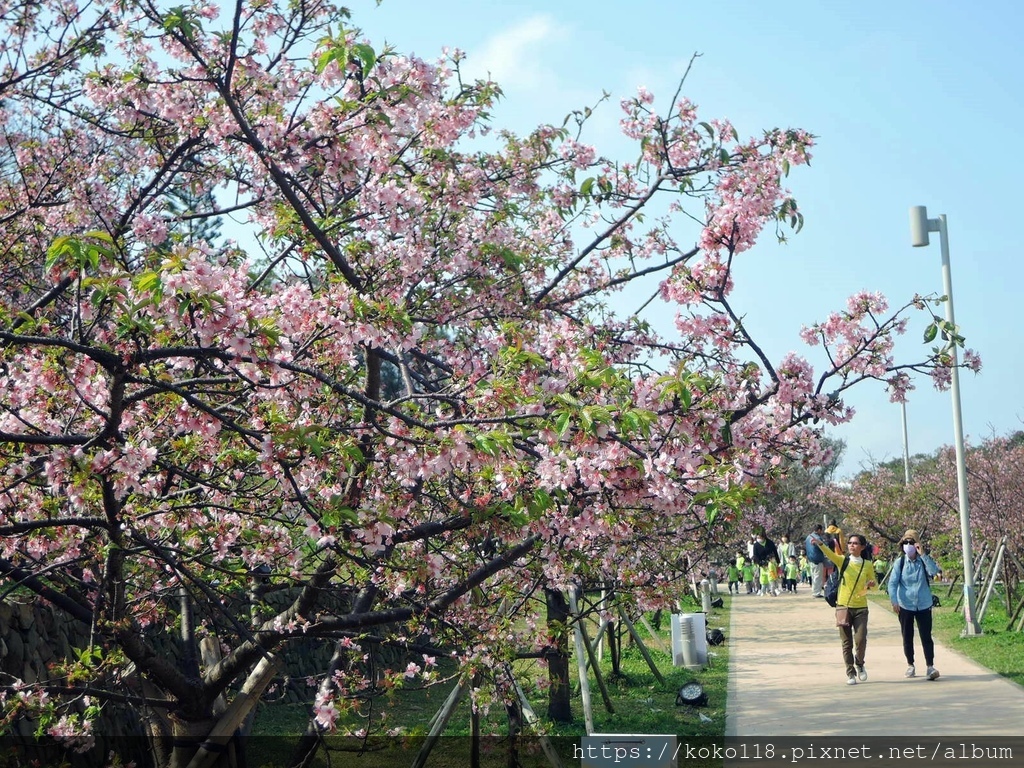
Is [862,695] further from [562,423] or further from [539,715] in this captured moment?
[562,423]

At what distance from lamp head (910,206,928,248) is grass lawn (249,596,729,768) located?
6.90 meters

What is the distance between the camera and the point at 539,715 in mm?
10367

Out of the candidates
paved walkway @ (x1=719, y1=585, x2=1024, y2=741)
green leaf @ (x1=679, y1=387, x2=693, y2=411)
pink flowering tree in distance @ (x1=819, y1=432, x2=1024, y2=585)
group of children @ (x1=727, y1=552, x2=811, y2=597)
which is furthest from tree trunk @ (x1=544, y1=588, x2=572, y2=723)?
group of children @ (x1=727, y1=552, x2=811, y2=597)

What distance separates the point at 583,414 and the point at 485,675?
2.86m

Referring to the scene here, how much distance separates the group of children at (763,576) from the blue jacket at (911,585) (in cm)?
2110

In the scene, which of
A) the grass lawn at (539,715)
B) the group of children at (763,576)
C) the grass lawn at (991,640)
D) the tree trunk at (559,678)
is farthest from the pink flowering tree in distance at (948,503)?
the tree trunk at (559,678)

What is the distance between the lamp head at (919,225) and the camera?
15797 millimetres

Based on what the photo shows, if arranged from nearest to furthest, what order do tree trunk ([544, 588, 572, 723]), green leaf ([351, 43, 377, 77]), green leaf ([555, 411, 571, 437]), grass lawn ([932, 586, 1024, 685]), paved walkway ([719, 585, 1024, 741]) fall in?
green leaf ([555, 411, 571, 437]), green leaf ([351, 43, 377, 77]), paved walkway ([719, 585, 1024, 741]), tree trunk ([544, 588, 572, 723]), grass lawn ([932, 586, 1024, 685])

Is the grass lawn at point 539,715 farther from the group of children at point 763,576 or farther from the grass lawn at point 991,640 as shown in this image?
the group of children at point 763,576

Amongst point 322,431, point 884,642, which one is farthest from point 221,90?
point 884,642

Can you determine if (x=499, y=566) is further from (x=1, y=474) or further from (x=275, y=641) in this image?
(x=1, y=474)

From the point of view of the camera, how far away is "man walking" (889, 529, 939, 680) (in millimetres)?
10578

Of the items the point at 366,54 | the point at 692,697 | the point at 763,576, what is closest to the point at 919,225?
the point at 692,697

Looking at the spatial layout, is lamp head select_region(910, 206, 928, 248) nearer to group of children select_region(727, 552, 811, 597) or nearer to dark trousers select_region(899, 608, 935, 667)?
dark trousers select_region(899, 608, 935, 667)
